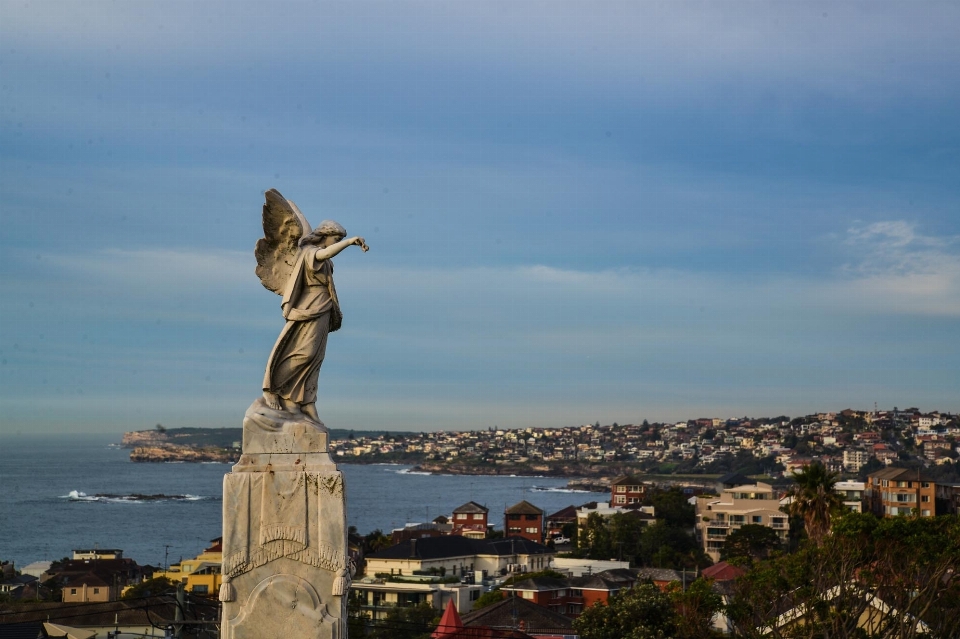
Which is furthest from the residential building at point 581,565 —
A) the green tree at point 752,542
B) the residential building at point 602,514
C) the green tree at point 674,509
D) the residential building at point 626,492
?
the residential building at point 626,492

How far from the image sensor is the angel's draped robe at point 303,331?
918cm

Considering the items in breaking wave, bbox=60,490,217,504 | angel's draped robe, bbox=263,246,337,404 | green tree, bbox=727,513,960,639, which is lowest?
breaking wave, bbox=60,490,217,504

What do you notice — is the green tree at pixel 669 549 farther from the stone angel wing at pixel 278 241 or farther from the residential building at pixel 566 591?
the stone angel wing at pixel 278 241

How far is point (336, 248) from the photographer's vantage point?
9016mm

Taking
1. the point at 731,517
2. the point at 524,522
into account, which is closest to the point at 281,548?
the point at 731,517

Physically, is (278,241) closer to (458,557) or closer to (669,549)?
(458,557)

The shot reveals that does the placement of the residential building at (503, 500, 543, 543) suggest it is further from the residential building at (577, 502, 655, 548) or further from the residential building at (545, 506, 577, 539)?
the residential building at (545, 506, 577, 539)

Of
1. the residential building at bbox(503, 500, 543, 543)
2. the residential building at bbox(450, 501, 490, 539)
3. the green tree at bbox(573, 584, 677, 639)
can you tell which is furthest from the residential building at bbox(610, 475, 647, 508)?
the green tree at bbox(573, 584, 677, 639)

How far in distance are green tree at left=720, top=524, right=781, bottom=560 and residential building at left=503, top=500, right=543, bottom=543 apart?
30253mm

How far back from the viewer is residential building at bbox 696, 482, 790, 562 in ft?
308

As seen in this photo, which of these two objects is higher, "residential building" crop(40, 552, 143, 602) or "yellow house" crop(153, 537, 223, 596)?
"yellow house" crop(153, 537, 223, 596)

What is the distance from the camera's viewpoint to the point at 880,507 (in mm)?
96750

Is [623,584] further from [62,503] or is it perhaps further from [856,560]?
[62,503]

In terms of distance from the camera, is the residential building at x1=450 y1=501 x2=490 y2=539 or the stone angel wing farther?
the residential building at x1=450 y1=501 x2=490 y2=539
